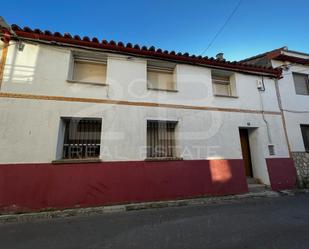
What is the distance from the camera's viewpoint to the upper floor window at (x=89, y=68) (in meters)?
5.65

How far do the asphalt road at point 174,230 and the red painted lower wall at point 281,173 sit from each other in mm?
1824

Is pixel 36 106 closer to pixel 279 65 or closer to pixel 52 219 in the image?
pixel 52 219

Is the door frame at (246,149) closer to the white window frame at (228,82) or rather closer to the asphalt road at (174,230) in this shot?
the white window frame at (228,82)

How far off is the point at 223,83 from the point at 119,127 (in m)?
5.24

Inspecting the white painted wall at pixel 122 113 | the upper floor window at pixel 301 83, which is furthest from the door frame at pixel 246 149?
the upper floor window at pixel 301 83

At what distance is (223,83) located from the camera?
725cm

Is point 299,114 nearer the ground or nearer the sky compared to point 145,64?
nearer the ground

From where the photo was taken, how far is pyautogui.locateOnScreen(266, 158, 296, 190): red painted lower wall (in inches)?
249

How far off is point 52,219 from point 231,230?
428 cm

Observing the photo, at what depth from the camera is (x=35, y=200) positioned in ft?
13.9

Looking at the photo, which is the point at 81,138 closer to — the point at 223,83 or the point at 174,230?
Answer: the point at 174,230

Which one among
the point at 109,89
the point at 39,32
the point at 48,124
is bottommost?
the point at 48,124

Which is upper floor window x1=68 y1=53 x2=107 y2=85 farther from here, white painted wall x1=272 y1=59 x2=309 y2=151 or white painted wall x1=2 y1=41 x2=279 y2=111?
white painted wall x1=272 y1=59 x2=309 y2=151

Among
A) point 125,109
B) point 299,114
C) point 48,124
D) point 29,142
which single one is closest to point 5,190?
point 29,142
